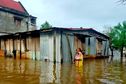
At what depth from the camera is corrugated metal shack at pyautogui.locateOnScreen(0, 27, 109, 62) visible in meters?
22.6

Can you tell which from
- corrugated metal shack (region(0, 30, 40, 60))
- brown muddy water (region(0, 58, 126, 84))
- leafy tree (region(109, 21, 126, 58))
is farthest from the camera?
leafy tree (region(109, 21, 126, 58))

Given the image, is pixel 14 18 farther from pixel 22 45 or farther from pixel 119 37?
pixel 119 37

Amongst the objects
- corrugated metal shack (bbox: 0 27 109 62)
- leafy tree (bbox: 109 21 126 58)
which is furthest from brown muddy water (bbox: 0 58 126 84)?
leafy tree (bbox: 109 21 126 58)

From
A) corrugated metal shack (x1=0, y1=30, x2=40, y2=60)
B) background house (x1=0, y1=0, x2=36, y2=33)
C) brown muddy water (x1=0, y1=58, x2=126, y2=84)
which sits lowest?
brown muddy water (x1=0, y1=58, x2=126, y2=84)

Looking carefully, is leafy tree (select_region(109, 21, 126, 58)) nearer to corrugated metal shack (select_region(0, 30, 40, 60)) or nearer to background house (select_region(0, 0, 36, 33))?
background house (select_region(0, 0, 36, 33))

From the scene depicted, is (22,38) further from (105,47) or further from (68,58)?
(105,47)

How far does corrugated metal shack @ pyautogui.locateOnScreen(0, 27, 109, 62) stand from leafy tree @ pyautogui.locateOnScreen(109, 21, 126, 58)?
19.8 ft

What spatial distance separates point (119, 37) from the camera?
39.3 m

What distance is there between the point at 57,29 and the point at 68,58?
263 cm

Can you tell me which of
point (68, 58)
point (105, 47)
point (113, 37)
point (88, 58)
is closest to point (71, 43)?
point (68, 58)

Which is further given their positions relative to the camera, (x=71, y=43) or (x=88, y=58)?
(x=88, y=58)

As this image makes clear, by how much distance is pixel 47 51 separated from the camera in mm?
23625

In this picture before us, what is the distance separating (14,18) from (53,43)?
48.8 feet

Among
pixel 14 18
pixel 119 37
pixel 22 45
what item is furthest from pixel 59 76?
pixel 119 37
